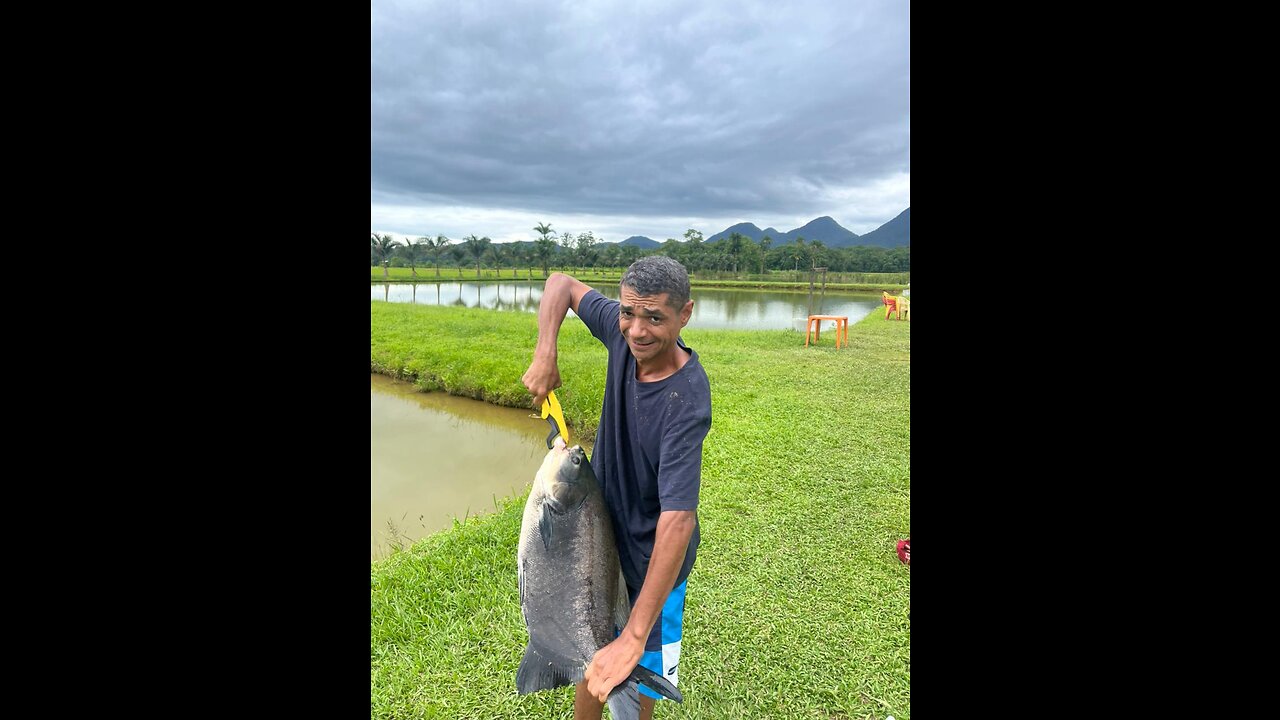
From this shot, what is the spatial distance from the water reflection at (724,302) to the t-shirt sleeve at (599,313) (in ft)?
56.5

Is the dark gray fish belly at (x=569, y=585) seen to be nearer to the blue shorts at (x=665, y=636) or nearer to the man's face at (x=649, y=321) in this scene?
the blue shorts at (x=665, y=636)

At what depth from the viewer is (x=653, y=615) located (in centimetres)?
149

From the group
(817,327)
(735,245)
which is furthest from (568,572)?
(735,245)

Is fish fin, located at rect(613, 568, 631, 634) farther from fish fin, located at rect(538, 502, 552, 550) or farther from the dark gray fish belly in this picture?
fish fin, located at rect(538, 502, 552, 550)

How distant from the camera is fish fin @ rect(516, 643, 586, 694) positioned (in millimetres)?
1708

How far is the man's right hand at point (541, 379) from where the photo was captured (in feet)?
5.64

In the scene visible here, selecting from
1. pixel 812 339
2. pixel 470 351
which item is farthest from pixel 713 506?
pixel 812 339

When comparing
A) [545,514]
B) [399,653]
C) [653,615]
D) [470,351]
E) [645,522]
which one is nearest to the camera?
[653,615]

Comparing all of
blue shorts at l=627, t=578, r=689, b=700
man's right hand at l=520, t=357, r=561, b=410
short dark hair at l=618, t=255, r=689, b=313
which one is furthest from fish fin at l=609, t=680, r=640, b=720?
short dark hair at l=618, t=255, r=689, b=313

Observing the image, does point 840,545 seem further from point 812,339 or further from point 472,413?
point 812,339

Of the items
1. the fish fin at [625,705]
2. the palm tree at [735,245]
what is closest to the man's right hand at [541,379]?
the fish fin at [625,705]

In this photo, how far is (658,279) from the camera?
1552mm

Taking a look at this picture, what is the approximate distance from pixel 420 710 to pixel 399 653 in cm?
49

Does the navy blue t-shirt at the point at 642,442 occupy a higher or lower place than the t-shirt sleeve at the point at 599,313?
lower
